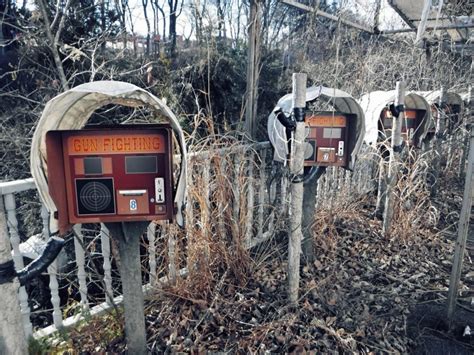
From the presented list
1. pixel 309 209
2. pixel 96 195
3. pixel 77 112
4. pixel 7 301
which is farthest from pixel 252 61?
pixel 7 301

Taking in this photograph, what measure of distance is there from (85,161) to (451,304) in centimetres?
255

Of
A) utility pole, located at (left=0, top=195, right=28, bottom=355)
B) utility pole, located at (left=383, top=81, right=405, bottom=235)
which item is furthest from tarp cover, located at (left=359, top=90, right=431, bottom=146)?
A: utility pole, located at (left=0, top=195, right=28, bottom=355)

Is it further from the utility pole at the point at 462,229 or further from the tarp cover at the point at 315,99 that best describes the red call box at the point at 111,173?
the utility pole at the point at 462,229

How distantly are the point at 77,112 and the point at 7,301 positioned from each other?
1003mm

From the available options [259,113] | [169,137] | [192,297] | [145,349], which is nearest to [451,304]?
[192,297]

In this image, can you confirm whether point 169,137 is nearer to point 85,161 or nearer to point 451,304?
point 85,161

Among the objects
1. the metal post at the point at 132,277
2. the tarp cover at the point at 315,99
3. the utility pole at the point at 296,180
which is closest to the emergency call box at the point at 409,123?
the tarp cover at the point at 315,99

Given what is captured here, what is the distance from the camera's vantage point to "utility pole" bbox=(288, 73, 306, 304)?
225 centimetres

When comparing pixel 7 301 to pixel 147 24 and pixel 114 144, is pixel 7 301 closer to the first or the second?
pixel 114 144

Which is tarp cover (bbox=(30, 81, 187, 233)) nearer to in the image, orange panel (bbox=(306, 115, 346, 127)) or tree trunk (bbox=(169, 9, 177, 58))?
orange panel (bbox=(306, 115, 346, 127))

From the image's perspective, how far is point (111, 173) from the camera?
5.64 feet

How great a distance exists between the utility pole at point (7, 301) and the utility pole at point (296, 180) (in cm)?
163

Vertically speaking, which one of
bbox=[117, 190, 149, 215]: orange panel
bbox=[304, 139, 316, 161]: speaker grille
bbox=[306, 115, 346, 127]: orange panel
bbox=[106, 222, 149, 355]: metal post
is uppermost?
bbox=[306, 115, 346, 127]: orange panel

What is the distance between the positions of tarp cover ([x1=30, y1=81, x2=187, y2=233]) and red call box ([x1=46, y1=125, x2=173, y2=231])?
0.04 metres
